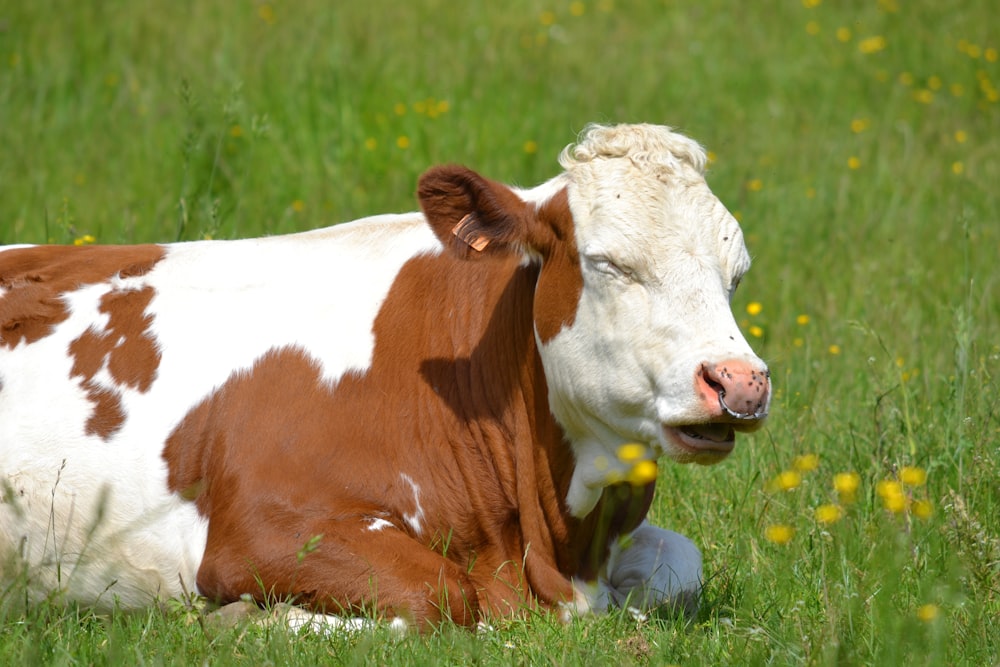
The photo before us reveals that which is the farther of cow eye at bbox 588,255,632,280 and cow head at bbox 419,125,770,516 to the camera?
cow eye at bbox 588,255,632,280

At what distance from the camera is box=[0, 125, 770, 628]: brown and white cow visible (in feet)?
13.3

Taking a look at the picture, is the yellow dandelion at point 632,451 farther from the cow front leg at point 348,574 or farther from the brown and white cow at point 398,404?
the cow front leg at point 348,574

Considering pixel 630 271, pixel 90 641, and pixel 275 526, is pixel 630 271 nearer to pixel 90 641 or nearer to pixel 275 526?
pixel 275 526

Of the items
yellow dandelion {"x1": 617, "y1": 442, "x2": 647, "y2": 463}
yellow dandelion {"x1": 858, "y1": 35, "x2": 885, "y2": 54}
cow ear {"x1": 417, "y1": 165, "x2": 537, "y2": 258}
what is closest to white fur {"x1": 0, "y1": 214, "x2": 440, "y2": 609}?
cow ear {"x1": 417, "y1": 165, "x2": 537, "y2": 258}

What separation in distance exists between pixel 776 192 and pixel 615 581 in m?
5.03

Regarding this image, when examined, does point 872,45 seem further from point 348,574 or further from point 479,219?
point 348,574

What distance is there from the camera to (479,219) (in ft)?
14.1

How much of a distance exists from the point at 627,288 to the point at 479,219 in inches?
23.4

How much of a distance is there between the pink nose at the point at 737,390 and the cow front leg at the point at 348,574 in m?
1.04

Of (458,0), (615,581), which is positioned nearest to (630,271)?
(615,581)

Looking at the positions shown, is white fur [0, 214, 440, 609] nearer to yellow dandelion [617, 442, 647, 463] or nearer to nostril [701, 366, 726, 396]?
yellow dandelion [617, 442, 647, 463]

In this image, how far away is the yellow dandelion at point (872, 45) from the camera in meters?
11.5

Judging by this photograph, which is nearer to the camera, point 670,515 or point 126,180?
point 670,515

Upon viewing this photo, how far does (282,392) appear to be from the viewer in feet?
14.5
